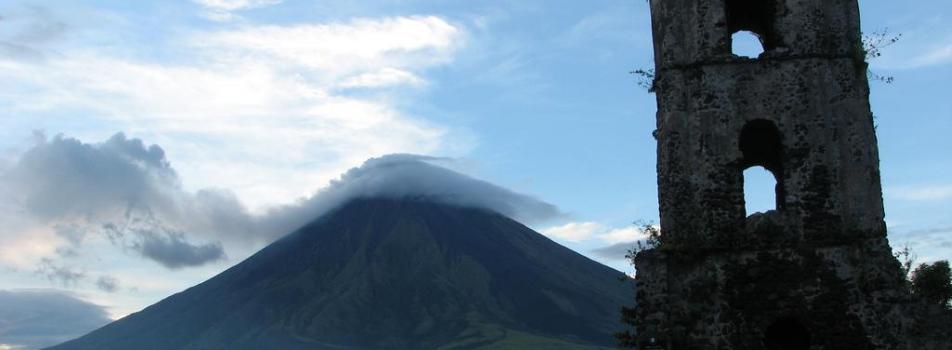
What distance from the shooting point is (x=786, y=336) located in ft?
41.2

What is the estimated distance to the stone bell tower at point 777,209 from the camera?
12.0 metres

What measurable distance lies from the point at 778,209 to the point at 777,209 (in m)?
0.03

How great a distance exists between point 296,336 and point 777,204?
532 ft

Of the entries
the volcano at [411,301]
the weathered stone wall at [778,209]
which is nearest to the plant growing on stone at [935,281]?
the weathered stone wall at [778,209]

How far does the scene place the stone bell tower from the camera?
1202 cm

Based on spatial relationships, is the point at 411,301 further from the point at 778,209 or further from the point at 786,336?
the point at 778,209

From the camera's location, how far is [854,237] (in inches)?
477

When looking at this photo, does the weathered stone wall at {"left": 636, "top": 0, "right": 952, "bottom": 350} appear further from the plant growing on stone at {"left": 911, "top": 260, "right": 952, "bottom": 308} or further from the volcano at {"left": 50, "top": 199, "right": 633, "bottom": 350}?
the volcano at {"left": 50, "top": 199, "right": 633, "bottom": 350}

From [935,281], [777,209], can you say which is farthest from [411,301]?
[777,209]

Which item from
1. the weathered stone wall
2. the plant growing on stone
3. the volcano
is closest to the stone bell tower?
the weathered stone wall

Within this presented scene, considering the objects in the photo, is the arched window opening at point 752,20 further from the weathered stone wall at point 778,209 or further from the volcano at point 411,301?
the volcano at point 411,301

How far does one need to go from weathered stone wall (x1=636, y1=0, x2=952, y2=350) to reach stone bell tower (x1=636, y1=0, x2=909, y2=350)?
15 millimetres

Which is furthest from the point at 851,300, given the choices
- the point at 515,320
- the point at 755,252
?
the point at 515,320

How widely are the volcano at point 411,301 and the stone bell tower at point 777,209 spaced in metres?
136
